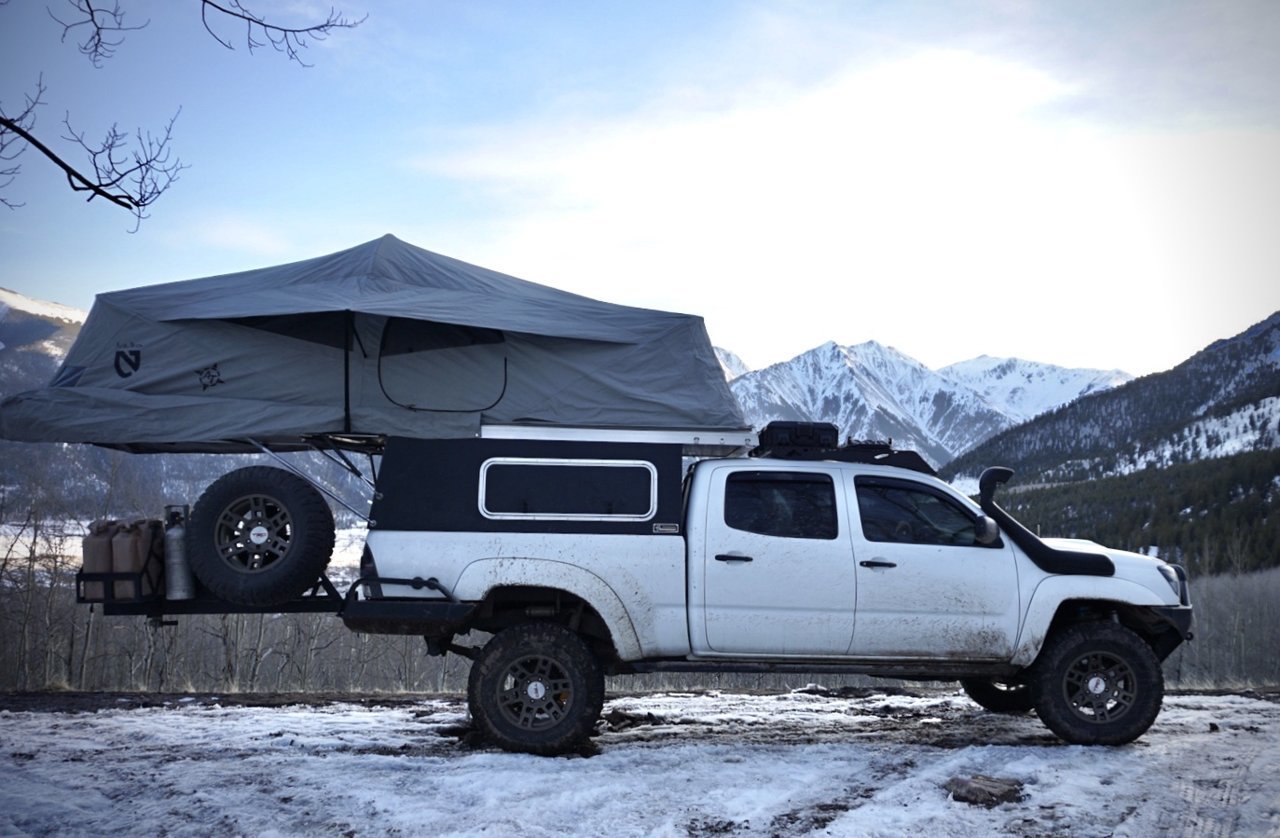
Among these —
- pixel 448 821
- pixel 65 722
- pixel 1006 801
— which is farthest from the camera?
pixel 65 722

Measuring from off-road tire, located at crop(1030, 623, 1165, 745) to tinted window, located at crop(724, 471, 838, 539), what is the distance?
6.16 ft

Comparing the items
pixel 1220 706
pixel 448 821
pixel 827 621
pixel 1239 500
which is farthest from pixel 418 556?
pixel 1239 500

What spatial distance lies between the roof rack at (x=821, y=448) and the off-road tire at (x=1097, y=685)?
62.8 inches

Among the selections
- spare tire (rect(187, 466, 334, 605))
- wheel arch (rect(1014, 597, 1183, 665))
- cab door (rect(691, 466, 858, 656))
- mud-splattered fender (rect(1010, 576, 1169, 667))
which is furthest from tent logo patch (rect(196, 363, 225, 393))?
wheel arch (rect(1014, 597, 1183, 665))

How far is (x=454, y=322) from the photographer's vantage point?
7.27 metres

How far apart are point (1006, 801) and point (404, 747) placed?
404cm

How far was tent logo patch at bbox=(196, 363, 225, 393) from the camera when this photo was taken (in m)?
7.59

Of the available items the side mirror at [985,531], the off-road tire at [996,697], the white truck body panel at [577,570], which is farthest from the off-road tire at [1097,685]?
the white truck body panel at [577,570]

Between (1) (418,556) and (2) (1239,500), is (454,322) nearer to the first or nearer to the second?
(1) (418,556)

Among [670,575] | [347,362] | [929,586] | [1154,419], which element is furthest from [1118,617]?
[1154,419]

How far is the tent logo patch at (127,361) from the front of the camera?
762 centimetres

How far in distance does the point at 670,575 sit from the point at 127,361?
4.30 meters

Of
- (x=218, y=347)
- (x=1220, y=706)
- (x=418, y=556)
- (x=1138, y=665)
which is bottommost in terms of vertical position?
(x=1220, y=706)

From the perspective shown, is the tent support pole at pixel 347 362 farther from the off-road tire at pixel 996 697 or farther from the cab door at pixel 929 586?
the off-road tire at pixel 996 697
